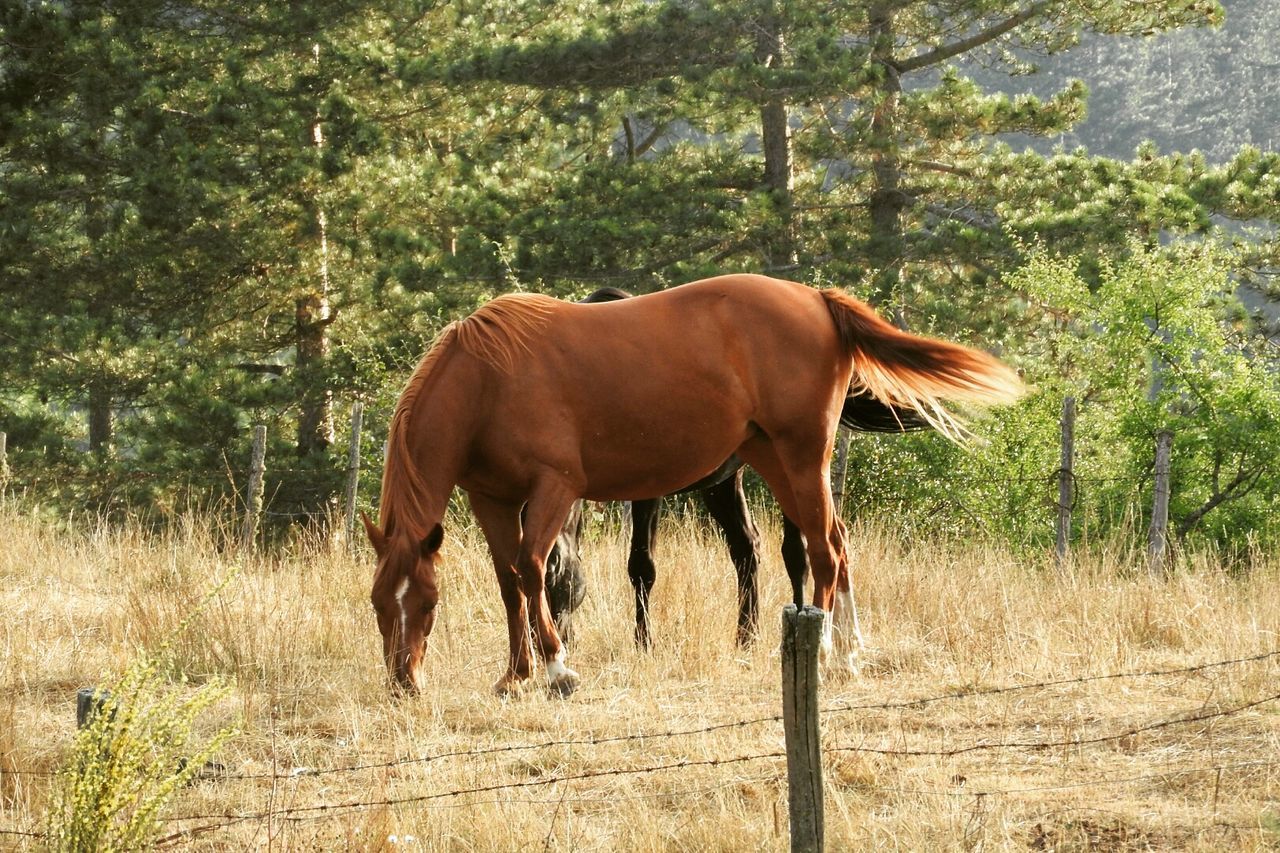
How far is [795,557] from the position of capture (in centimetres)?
664

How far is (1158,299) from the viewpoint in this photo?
10023mm

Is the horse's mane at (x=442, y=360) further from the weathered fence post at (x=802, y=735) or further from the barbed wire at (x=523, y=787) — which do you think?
the weathered fence post at (x=802, y=735)

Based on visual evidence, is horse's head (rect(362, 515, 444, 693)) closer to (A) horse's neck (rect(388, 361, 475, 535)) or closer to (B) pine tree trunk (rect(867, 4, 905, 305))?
(A) horse's neck (rect(388, 361, 475, 535))

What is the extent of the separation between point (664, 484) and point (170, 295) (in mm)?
12645

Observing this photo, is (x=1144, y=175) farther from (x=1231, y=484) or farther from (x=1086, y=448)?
(x=1231, y=484)

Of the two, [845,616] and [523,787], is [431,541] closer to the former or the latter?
[523,787]

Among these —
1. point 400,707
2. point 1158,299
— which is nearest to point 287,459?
point 1158,299

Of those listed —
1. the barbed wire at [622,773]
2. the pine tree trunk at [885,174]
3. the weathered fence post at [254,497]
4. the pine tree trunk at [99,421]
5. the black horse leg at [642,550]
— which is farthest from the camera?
the pine tree trunk at [99,421]

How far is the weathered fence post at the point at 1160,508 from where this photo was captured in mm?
8094

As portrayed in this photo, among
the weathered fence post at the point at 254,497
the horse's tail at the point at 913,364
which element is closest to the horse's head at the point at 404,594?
the horse's tail at the point at 913,364

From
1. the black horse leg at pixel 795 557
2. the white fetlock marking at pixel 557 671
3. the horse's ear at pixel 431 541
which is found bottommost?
the white fetlock marking at pixel 557 671

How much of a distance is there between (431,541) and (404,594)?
0.24m

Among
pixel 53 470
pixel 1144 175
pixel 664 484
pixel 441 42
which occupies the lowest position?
pixel 53 470

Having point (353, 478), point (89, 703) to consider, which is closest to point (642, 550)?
point (89, 703)
